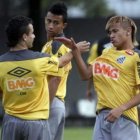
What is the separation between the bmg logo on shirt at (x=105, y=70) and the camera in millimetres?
9016

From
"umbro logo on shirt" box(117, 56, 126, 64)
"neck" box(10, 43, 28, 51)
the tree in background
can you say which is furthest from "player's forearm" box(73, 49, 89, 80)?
the tree in background

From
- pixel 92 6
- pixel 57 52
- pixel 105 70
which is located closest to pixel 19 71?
pixel 105 70

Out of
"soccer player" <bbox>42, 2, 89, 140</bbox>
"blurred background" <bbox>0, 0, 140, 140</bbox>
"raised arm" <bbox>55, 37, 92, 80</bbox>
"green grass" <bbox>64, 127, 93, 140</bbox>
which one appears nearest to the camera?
"raised arm" <bbox>55, 37, 92, 80</bbox>

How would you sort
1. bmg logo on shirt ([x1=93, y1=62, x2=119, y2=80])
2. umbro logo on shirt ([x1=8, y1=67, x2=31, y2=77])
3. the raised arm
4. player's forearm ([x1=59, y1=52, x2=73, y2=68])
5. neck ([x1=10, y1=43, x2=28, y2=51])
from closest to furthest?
umbro logo on shirt ([x1=8, y1=67, x2=31, y2=77]), neck ([x1=10, y1=43, x2=28, y2=51]), the raised arm, player's forearm ([x1=59, y1=52, x2=73, y2=68]), bmg logo on shirt ([x1=93, y1=62, x2=119, y2=80])

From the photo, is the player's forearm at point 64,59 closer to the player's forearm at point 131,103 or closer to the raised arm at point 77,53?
the raised arm at point 77,53

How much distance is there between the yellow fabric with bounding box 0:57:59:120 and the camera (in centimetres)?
853

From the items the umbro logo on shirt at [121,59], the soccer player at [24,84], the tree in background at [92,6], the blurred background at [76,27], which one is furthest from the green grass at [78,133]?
the soccer player at [24,84]

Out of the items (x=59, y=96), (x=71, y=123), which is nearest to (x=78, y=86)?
(x=71, y=123)

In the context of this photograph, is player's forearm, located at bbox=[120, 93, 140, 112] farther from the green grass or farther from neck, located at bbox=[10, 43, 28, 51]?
the green grass

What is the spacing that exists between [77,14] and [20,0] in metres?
1.93

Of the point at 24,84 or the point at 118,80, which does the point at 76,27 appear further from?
the point at 24,84

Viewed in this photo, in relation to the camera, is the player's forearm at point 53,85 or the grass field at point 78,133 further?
the grass field at point 78,133

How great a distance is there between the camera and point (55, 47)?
959 cm

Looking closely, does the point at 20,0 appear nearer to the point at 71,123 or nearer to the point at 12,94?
the point at 71,123
